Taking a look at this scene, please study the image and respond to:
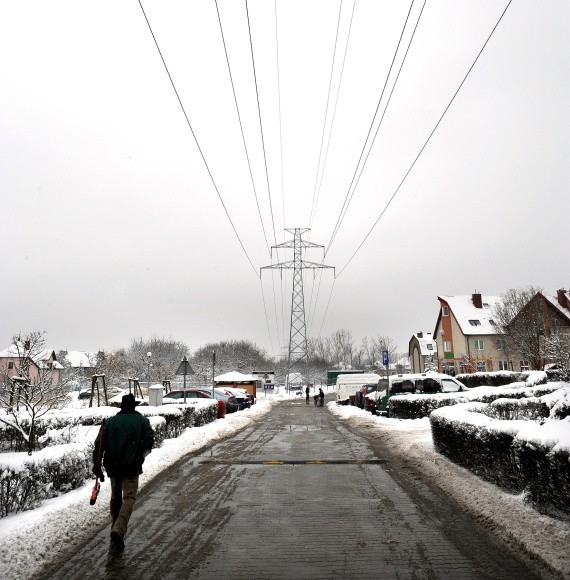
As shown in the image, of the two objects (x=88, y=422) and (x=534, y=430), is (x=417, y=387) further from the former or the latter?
(x=534, y=430)

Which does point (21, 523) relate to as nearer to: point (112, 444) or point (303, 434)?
point (112, 444)

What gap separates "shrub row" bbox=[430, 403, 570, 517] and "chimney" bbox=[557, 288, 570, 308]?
46914mm

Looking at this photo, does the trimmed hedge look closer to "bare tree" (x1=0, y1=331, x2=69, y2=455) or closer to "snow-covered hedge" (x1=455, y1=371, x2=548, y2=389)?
"snow-covered hedge" (x1=455, y1=371, x2=548, y2=389)

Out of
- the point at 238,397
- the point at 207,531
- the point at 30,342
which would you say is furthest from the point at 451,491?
the point at 238,397

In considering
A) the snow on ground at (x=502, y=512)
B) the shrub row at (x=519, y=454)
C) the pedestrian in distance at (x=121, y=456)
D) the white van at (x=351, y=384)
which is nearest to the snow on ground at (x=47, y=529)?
the pedestrian in distance at (x=121, y=456)

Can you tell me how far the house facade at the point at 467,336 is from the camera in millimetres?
53906

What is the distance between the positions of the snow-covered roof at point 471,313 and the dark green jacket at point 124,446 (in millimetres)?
52772

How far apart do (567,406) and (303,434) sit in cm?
1059

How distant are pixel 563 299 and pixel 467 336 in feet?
32.4

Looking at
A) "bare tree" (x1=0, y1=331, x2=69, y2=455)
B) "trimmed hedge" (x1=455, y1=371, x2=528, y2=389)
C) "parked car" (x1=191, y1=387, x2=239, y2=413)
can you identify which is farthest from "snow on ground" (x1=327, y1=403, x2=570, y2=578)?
"trimmed hedge" (x1=455, y1=371, x2=528, y2=389)

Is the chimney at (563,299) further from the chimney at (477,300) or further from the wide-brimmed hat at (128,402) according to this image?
the wide-brimmed hat at (128,402)

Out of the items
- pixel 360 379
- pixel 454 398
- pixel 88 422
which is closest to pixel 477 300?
pixel 360 379

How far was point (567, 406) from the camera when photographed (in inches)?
318

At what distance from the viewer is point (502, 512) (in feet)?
20.4
